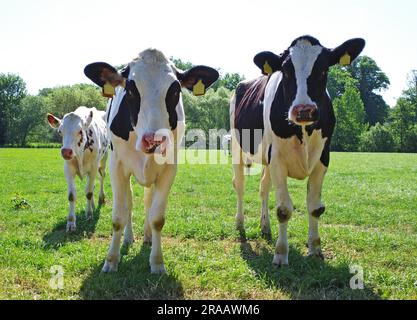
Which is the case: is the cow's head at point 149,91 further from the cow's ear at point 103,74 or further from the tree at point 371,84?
the tree at point 371,84

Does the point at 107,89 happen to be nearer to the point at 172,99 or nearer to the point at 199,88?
the point at 172,99

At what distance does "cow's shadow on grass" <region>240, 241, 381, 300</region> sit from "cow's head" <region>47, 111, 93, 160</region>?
415cm

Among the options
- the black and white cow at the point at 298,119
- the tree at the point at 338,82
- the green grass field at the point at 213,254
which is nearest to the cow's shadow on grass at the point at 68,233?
the green grass field at the point at 213,254

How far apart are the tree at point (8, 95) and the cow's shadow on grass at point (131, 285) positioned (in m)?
A: 71.8

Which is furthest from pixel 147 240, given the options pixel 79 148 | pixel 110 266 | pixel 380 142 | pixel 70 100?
pixel 380 142

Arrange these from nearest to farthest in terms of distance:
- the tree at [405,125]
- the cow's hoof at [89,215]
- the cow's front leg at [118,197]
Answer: the cow's front leg at [118,197] < the cow's hoof at [89,215] < the tree at [405,125]

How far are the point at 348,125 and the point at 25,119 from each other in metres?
52.5

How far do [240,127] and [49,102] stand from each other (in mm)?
66886

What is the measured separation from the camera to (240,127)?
7621mm

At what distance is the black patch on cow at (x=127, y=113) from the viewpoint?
4.83m

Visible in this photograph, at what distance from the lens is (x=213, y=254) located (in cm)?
611

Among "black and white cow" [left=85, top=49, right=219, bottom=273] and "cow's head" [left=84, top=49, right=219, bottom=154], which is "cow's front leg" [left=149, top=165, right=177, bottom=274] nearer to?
"black and white cow" [left=85, top=49, right=219, bottom=273]
